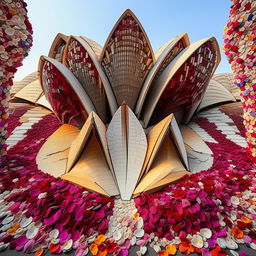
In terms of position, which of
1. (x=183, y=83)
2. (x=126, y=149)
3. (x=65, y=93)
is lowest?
Answer: (x=126, y=149)

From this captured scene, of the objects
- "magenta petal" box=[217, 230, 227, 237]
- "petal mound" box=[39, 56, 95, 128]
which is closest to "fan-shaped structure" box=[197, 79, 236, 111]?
"petal mound" box=[39, 56, 95, 128]

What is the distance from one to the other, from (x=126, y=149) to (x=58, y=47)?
8150mm

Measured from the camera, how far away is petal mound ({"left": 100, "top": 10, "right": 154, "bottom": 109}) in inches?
196

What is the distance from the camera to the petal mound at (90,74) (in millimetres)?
4941

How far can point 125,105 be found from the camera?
3520mm

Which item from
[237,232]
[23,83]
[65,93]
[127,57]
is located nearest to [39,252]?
[237,232]

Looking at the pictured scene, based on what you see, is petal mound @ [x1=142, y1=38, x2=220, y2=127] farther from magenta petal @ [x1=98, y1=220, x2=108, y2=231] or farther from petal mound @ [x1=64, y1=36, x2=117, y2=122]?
magenta petal @ [x1=98, y1=220, x2=108, y2=231]

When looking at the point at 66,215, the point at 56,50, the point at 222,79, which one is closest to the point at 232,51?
the point at 66,215

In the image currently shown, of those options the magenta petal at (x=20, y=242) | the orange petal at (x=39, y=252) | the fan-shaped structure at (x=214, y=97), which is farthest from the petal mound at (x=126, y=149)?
the fan-shaped structure at (x=214, y=97)

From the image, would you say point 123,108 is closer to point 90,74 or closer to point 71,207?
point 71,207

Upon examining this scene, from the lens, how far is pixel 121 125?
3420 millimetres

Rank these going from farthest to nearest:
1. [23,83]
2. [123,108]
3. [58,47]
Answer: [23,83]
[58,47]
[123,108]

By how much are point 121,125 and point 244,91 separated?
2.82m

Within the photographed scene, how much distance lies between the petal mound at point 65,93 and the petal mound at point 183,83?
201 centimetres
